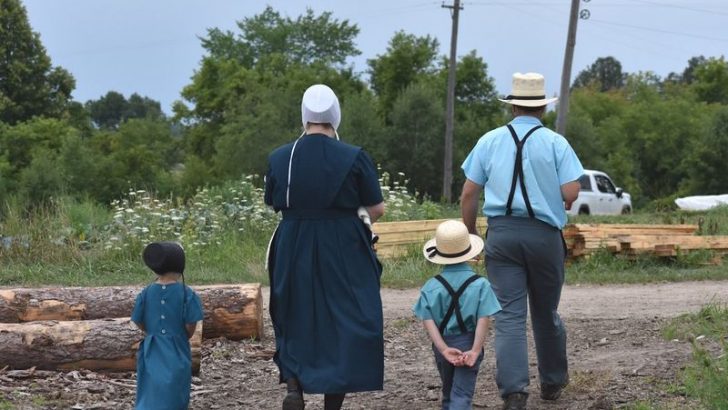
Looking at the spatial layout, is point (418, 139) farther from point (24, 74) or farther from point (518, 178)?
point (518, 178)

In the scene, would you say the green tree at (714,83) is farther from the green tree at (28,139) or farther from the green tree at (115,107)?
the green tree at (115,107)

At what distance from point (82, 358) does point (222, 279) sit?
238 inches

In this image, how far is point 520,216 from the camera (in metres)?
6.30

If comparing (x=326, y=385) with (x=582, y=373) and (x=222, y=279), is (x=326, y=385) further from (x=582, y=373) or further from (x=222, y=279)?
(x=222, y=279)

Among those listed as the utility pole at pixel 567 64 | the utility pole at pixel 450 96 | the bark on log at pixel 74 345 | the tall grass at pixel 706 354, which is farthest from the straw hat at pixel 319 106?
the utility pole at pixel 450 96

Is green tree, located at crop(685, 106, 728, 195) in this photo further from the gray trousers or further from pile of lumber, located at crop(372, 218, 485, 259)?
the gray trousers

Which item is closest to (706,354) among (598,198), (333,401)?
(333,401)

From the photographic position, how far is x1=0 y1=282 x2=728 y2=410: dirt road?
22.5 ft

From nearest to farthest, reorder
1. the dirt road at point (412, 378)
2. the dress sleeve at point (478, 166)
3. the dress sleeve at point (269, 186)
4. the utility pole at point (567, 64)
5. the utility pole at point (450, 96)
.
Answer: the dress sleeve at point (269, 186)
the dress sleeve at point (478, 166)
the dirt road at point (412, 378)
the utility pole at point (567, 64)
the utility pole at point (450, 96)

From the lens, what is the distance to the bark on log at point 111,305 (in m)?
8.84

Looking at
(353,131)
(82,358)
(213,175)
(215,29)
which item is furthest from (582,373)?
(215,29)

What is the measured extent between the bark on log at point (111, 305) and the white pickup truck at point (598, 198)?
24981 mm

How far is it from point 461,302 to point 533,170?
97 cm

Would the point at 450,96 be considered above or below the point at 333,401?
above
